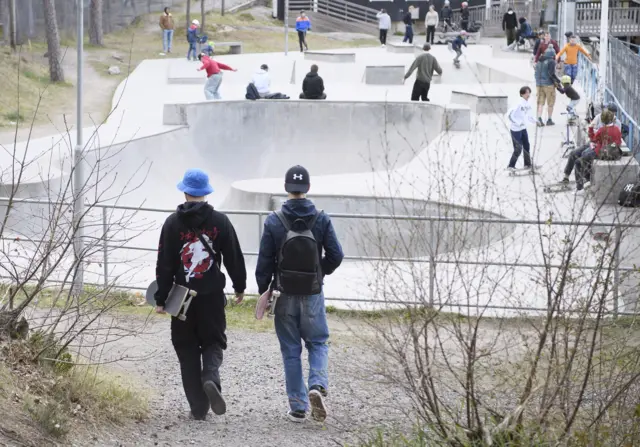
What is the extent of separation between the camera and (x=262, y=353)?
32.3ft

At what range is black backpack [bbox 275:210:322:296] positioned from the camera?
7488mm

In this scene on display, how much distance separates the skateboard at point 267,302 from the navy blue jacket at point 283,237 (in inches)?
1.9

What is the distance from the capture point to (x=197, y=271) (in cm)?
749

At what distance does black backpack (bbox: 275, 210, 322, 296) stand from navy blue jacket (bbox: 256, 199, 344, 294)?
0.05 metres

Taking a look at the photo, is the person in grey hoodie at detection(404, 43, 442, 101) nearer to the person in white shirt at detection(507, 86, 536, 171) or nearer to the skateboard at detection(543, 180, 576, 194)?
the person in white shirt at detection(507, 86, 536, 171)

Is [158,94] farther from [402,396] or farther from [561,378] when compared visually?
[561,378]

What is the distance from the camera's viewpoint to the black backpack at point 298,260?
7.49 metres

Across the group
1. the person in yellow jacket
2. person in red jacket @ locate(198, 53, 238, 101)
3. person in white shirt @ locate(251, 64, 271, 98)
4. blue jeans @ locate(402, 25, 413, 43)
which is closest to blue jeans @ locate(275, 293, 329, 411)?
the person in yellow jacket

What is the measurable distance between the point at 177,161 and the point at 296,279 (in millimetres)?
15592

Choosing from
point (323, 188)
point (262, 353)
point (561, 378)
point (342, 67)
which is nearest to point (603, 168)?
point (323, 188)

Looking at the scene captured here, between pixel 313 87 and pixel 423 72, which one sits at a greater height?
pixel 423 72

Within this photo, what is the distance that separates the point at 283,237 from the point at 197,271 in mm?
664

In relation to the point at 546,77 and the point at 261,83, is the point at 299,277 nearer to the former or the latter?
the point at 546,77

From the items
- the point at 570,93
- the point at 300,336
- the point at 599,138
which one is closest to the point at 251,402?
the point at 300,336
